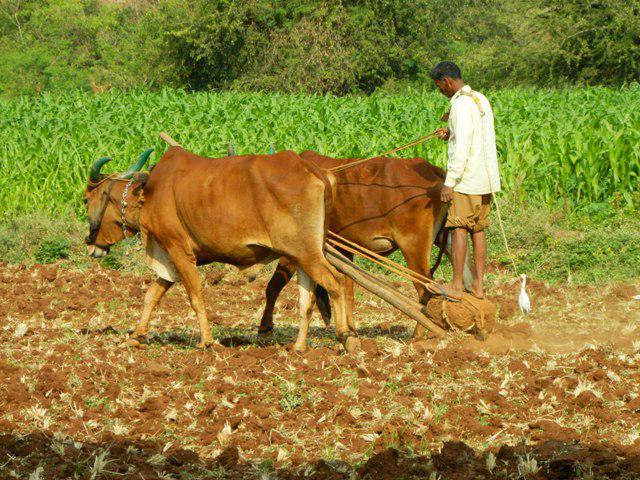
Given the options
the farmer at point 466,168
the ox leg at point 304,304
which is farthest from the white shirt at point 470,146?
the ox leg at point 304,304

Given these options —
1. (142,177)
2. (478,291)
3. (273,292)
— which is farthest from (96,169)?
(478,291)

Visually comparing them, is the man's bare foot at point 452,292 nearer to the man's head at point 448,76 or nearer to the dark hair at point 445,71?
the man's head at point 448,76

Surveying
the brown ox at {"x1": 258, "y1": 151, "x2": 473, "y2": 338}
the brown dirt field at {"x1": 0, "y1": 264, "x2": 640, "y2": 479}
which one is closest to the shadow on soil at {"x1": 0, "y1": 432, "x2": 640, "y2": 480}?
the brown dirt field at {"x1": 0, "y1": 264, "x2": 640, "y2": 479}

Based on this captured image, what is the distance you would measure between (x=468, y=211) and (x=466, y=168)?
0.37m

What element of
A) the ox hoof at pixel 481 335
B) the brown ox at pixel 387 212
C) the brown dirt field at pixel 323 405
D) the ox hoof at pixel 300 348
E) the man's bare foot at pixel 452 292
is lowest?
the ox hoof at pixel 300 348

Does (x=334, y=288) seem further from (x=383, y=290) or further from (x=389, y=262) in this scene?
(x=389, y=262)

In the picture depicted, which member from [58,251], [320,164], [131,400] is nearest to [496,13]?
[58,251]

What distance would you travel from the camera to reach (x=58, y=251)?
1392cm

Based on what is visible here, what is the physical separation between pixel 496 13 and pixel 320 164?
140ft

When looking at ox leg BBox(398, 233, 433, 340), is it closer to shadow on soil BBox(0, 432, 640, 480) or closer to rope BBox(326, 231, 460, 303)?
rope BBox(326, 231, 460, 303)

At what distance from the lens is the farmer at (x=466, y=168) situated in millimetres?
7641

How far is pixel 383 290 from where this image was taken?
7852 mm

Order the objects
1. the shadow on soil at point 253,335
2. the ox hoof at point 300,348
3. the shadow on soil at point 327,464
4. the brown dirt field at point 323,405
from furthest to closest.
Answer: the shadow on soil at point 253,335 < the ox hoof at point 300,348 < the brown dirt field at point 323,405 < the shadow on soil at point 327,464

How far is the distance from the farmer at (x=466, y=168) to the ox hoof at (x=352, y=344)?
847 mm
